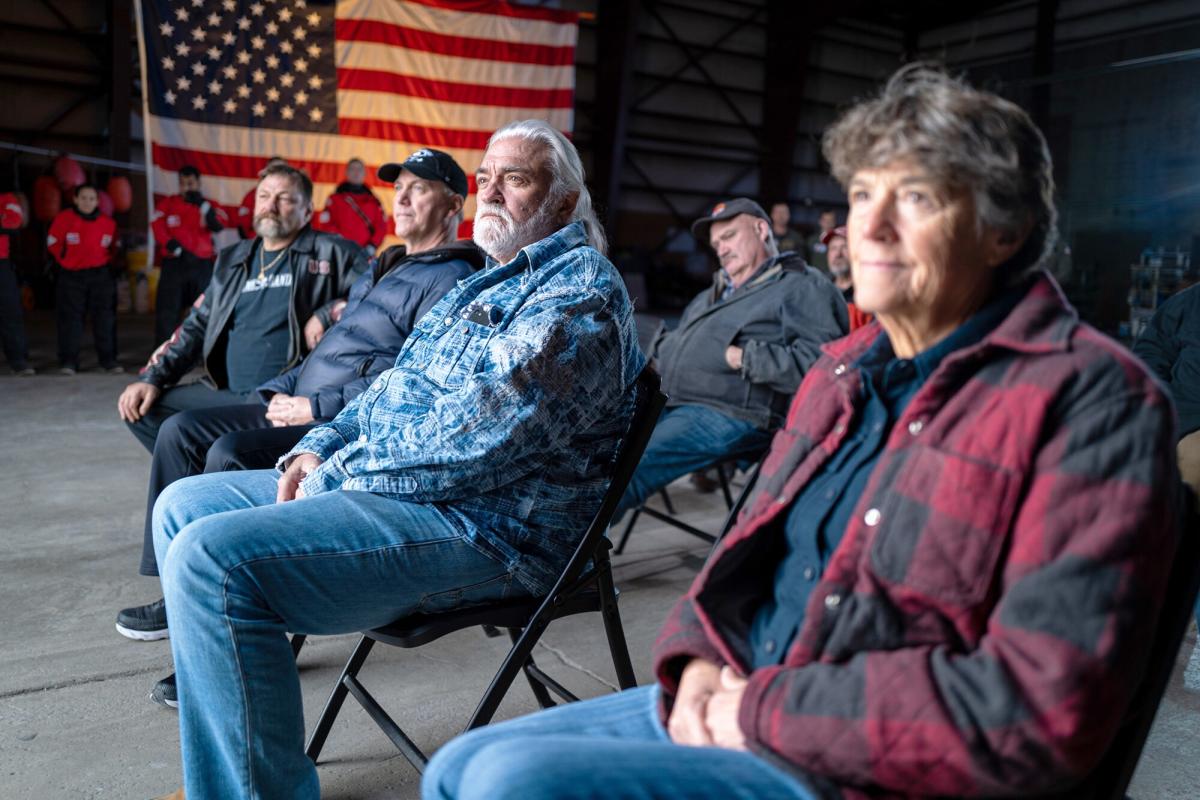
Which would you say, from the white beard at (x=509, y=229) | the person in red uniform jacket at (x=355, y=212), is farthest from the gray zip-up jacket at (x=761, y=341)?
the person in red uniform jacket at (x=355, y=212)

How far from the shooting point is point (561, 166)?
77.7 inches

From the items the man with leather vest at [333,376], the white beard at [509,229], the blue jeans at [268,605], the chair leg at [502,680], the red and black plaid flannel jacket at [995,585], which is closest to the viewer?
the red and black plaid flannel jacket at [995,585]

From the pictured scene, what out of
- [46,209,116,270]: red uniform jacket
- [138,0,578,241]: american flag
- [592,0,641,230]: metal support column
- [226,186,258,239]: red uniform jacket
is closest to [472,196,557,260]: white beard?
[46,209,116,270]: red uniform jacket

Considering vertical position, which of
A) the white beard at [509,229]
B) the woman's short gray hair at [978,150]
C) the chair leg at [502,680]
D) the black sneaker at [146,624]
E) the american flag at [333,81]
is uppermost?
the american flag at [333,81]

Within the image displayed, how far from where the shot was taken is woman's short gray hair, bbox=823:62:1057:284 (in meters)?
0.94

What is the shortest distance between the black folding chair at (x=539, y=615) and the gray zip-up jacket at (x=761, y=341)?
1304mm

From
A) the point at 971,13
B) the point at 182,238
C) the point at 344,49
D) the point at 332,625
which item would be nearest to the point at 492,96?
the point at 344,49

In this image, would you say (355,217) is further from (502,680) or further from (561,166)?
(502,680)

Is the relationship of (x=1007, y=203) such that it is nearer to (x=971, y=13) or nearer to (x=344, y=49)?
(x=344, y=49)

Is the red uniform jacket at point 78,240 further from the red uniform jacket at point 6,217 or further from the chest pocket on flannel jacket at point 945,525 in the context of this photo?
the chest pocket on flannel jacket at point 945,525

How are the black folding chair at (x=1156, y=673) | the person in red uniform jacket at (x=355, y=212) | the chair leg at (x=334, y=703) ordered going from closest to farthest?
the black folding chair at (x=1156, y=673) → the chair leg at (x=334, y=703) → the person in red uniform jacket at (x=355, y=212)

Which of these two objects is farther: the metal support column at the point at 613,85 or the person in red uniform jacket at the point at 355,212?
the metal support column at the point at 613,85

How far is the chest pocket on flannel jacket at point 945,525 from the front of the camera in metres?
0.84

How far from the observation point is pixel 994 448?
2.82 ft
